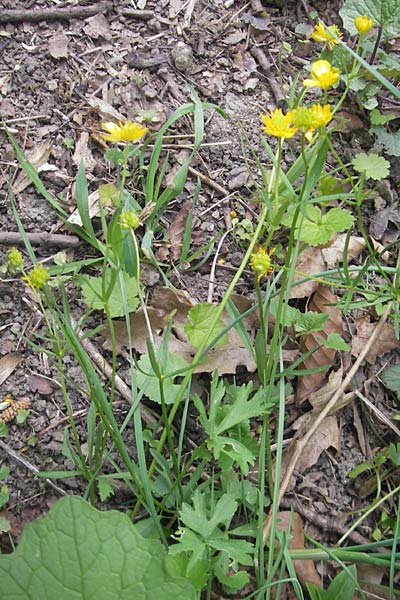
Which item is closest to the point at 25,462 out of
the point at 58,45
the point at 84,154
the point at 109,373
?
the point at 109,373

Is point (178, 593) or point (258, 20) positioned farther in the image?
point (258, 20)

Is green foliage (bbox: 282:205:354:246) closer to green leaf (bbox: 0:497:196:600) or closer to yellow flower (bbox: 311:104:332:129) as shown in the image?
yellow flower (bbox: 311:104:332:129)

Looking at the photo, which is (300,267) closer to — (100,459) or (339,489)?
(339,489)

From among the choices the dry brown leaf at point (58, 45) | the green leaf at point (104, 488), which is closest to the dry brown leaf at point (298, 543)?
the green leaf at point (104, 488)

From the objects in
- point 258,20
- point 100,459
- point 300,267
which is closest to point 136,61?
point 258,20

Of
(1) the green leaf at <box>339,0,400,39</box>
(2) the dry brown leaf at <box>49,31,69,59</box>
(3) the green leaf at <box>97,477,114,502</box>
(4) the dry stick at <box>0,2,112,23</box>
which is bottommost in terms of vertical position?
(3) the green leaf at <box>97,477,114,502</box>

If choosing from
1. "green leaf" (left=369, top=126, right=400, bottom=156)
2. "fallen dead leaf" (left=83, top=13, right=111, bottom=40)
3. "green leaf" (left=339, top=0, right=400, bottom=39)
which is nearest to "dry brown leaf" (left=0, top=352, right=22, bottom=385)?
"fallen dead leaf" (left=83, top=13, right=111, bottom=40)
